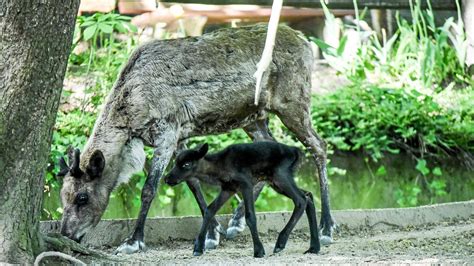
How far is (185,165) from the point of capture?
7.01 metres

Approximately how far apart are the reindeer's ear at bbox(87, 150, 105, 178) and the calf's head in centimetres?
95

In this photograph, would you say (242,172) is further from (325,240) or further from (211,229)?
(325,240)

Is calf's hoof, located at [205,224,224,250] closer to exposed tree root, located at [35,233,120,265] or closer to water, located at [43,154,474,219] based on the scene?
exposed tree root, located at [35,233,120,265]

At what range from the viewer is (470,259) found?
6059 mm

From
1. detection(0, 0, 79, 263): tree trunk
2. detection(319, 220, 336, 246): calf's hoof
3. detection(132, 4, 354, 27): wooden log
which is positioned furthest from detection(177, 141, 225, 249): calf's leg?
detection(132, 4, 354, 27): wooden log

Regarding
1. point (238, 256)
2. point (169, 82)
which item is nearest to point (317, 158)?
point (169, 82)

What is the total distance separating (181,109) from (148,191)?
2.62 ft

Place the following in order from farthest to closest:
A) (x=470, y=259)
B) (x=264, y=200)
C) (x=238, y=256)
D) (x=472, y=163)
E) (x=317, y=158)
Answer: (x=472, y=163) < (x=264, y=200) < (x=317, y=158) < (x=238, y=256) < (x=470, y=259)

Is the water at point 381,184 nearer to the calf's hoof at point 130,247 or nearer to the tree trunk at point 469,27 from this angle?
the tree trunk at point 469,27

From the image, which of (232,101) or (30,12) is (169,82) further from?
(30,12)

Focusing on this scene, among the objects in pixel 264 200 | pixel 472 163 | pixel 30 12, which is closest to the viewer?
pixel 30 12

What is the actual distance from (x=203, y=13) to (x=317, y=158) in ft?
14.3

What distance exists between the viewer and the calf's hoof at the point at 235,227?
8.38 meters

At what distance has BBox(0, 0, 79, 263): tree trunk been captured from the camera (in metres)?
5.37
